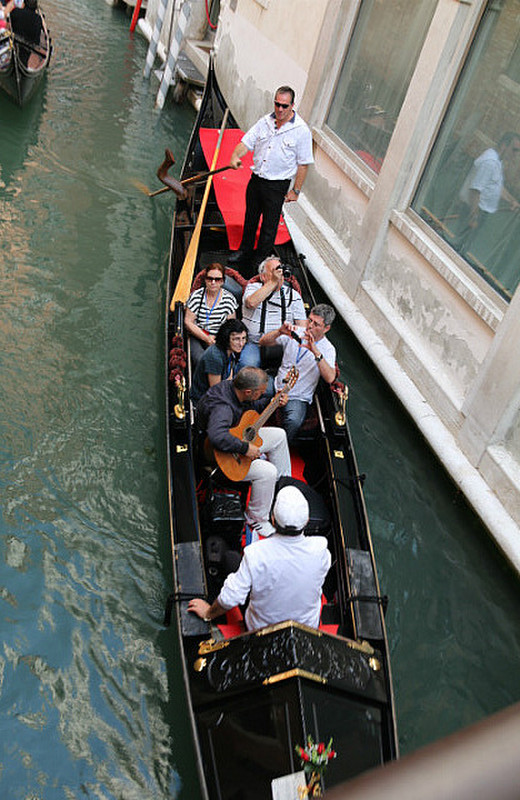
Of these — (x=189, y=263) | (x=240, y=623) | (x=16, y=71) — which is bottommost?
(x=16, y=71)

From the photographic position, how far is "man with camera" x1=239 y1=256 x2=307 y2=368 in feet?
12.0

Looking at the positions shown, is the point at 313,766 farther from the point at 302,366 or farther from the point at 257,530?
the point at 302,366

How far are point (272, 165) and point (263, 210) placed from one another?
27 centimetres

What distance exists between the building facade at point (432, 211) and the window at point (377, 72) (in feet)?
0.04

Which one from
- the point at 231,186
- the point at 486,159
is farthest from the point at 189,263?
the point at 486,159

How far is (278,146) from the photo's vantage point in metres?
4.36

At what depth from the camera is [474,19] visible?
13.5 ft

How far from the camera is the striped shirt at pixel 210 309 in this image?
149 inches

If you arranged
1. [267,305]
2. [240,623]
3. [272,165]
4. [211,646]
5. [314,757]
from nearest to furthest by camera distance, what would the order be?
[314,757] → [211,646] → [240,623] → [267,305] → [272,165]

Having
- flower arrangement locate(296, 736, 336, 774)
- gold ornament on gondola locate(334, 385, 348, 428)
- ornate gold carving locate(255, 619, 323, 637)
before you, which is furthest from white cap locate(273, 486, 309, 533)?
gold ornament on gondola locate(334, 385, 348, 428)

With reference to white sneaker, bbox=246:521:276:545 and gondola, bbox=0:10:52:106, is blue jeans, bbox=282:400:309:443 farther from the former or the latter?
gondola, bbox=0:10:52:106

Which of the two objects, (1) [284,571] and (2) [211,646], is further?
(2) [211,646]

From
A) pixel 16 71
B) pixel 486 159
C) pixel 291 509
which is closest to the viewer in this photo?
pixel 291 509

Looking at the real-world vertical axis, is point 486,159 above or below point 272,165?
above
